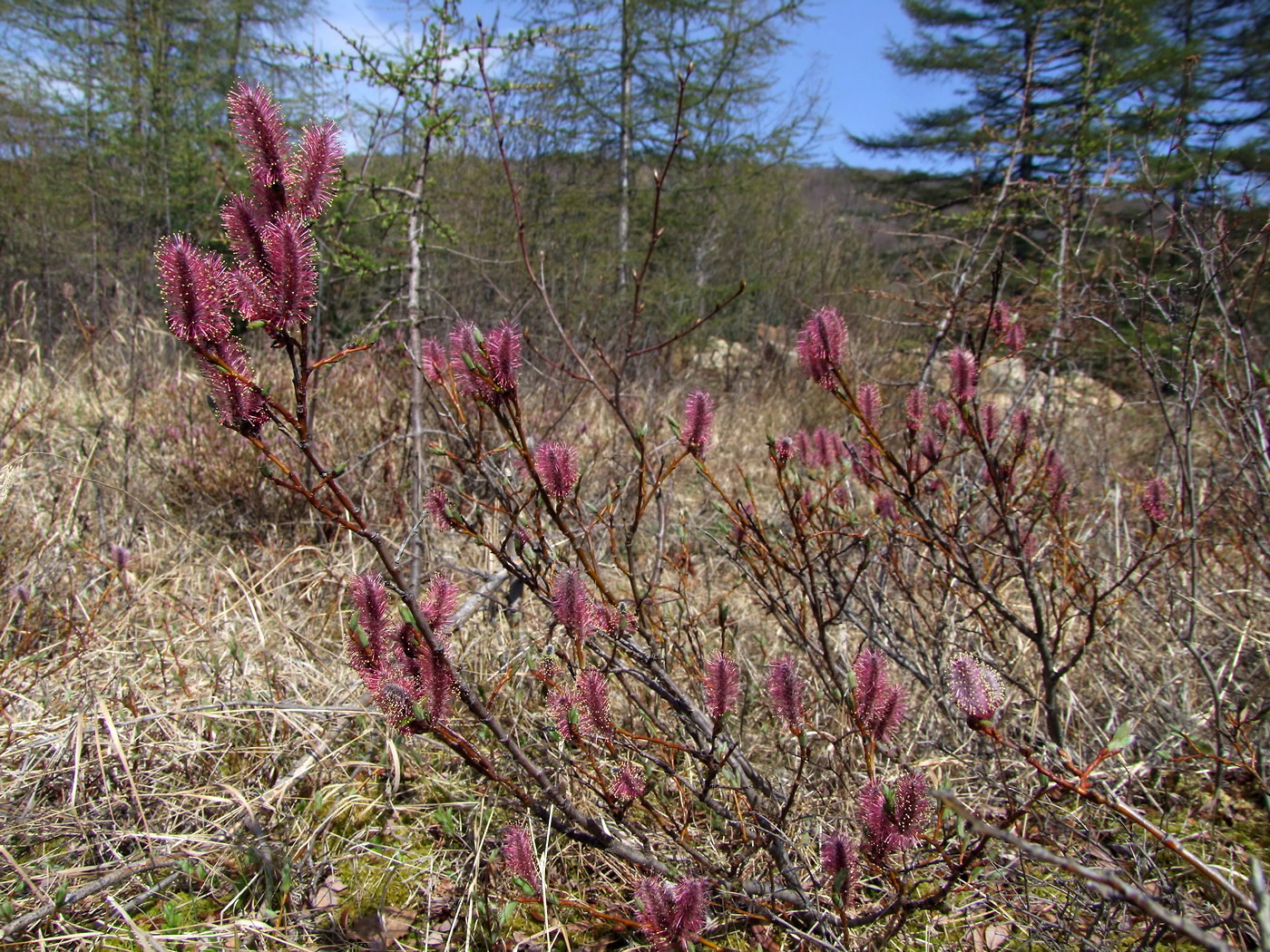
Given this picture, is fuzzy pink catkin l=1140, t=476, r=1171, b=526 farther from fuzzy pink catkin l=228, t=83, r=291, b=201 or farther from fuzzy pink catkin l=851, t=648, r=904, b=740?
fuzzy pink catkin l=228, t=83, r=291, b=201

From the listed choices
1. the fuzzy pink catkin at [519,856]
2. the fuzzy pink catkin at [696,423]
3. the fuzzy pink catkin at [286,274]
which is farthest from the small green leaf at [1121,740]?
the fuzzy pink catkin at [286,274]

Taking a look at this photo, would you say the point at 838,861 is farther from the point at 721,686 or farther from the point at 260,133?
the point at 260,133

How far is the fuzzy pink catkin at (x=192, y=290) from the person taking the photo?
33.8 inches

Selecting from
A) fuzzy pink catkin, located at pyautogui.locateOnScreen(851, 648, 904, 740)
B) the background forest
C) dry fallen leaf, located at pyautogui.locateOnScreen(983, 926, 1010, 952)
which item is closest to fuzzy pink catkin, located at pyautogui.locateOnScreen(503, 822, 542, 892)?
the background forest

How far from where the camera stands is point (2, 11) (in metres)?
9.33

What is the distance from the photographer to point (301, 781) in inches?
72.9

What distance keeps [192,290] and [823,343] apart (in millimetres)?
1104

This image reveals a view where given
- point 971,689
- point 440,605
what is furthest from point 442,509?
point 971,689

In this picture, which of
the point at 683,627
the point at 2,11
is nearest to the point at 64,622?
the point at 683,627

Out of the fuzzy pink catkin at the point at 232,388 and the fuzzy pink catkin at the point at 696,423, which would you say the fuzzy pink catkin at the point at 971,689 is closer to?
the fuzzy pink catkin at the point at 696,423

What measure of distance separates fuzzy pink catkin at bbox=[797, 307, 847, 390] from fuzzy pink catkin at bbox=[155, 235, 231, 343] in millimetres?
1047

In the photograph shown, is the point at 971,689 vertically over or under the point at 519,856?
over

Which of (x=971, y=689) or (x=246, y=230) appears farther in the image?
(x=971, y=689)

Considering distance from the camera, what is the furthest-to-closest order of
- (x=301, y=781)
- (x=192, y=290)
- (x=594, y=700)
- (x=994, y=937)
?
(x=301, y=781)
(x=994, y=937)
(x=594, y=700)
(x=192, y=290)
